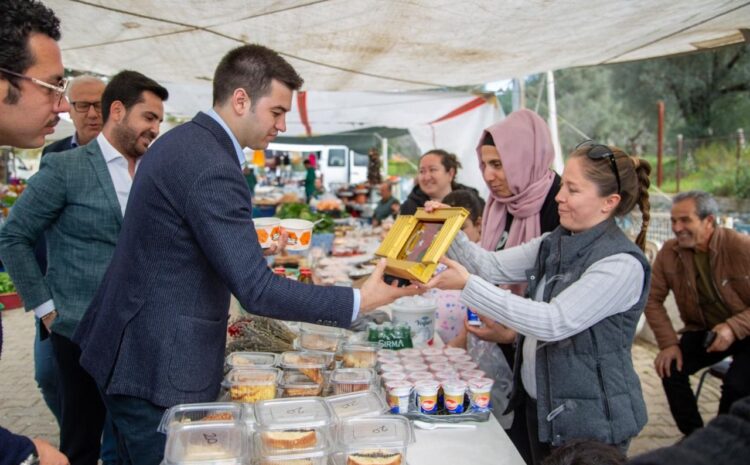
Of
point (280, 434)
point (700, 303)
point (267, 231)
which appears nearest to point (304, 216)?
point (267, 231)

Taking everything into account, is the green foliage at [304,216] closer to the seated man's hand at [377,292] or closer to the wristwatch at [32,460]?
the seated man's hand at [377,292]

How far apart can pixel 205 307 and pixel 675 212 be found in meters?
3.76

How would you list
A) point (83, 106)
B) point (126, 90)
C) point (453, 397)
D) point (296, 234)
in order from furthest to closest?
point (83, 106)
point (296, 234)
point (126, 90)
point (453, 397)

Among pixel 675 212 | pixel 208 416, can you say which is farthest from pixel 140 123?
pixel 675 212

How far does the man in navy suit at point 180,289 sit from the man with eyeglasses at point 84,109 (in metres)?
2.01

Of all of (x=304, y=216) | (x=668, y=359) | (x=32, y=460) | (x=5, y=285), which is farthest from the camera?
(x=5, y=285)

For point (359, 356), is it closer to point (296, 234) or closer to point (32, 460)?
point (296, 234)

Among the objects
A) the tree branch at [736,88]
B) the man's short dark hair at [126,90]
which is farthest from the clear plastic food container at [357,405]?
the tree branch at [736,88]

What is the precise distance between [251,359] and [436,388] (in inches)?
32.0

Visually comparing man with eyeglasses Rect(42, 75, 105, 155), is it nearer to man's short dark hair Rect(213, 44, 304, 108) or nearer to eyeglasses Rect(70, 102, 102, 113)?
eyeglasses Rect(70, 102, 102, 113)

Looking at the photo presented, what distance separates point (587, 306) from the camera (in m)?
1.90

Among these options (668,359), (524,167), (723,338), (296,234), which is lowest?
(668,359)

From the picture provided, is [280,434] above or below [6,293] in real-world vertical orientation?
above

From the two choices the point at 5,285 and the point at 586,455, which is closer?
the point at 586,455
